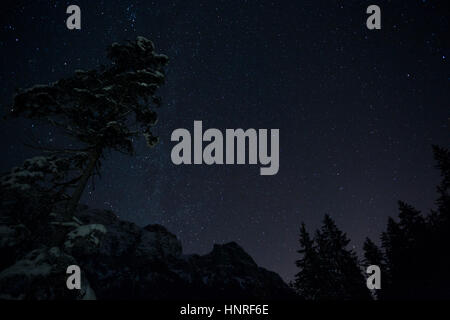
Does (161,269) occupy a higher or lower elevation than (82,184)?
lower

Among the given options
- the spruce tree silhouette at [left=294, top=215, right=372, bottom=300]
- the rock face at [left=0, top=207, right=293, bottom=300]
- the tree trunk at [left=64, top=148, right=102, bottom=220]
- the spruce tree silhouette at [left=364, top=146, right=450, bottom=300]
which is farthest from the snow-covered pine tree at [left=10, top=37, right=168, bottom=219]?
the rock face at [left=0, top=207, right=293, bottom=300]

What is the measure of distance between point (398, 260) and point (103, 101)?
35651 millimetres

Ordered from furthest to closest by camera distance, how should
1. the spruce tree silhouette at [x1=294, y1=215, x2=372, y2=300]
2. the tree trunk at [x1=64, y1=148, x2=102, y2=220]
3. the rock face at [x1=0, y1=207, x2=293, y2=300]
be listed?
the rock face at [x1=0, y1=207, x2=293, y2=300] < the spruce tree silhouette at [x1=294, y1=215, x2=372, y2=300] < the tree trunk at [x1=64, y1=148, x2=102, y2=220]

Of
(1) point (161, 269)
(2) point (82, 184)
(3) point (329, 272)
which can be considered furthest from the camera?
(1) point (161, 269)

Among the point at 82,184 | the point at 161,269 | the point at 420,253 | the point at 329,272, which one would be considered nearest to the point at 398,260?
the point at 420,253

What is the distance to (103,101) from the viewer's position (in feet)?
27.5

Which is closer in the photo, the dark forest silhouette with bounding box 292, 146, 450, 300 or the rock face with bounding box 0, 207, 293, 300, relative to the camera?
the dark forest silhouette with bounding box 292, 146, 450, 300

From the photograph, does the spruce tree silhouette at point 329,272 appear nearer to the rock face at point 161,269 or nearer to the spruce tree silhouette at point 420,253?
the spruce tree silhouette at point 420,253

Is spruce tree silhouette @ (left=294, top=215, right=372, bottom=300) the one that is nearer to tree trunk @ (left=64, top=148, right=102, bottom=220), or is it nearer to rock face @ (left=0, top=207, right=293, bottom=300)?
tree trunk @ (left=64, top=148, right=102, bottom=220)

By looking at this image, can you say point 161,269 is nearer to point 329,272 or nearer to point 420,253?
point 329,272

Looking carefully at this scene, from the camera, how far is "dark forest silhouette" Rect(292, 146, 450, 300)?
24.6 meters

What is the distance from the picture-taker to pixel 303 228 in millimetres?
30672

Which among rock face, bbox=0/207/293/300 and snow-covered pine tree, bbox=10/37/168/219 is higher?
snow-covered pine tree, bbox=10/37/168/219
